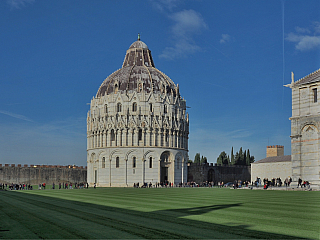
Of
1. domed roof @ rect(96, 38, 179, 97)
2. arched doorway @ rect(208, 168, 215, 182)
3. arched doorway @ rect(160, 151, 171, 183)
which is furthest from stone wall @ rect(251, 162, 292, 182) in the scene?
domed roof @ rect(96, 38, 179, 97)

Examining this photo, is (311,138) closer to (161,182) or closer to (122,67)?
(161,182)

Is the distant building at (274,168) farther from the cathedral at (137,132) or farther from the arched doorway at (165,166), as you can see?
the arched doorway at (165,166)

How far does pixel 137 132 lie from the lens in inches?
3492

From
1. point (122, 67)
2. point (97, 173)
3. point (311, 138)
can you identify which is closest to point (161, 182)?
point (97, 173)

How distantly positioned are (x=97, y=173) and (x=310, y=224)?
273ft

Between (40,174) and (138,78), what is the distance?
35982 mm

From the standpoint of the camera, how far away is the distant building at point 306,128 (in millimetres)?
49188

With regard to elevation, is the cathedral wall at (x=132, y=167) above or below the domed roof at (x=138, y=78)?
below

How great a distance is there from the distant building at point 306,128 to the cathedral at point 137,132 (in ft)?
139

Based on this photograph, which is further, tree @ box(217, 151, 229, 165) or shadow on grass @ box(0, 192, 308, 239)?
tree @ box(217, 151, 229, 165)

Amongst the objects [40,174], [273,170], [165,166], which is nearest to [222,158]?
[165,166]

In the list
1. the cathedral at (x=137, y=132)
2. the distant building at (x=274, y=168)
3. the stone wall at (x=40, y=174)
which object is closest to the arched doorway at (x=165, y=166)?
the cathedral at (x=137, y=132)

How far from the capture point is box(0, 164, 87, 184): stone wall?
3760 inches

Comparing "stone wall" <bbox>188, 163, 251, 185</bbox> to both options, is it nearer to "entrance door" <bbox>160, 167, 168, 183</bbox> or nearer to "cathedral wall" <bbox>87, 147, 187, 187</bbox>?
"cathedral wall" <bbox>87, 147, 187, 187</bbox>
